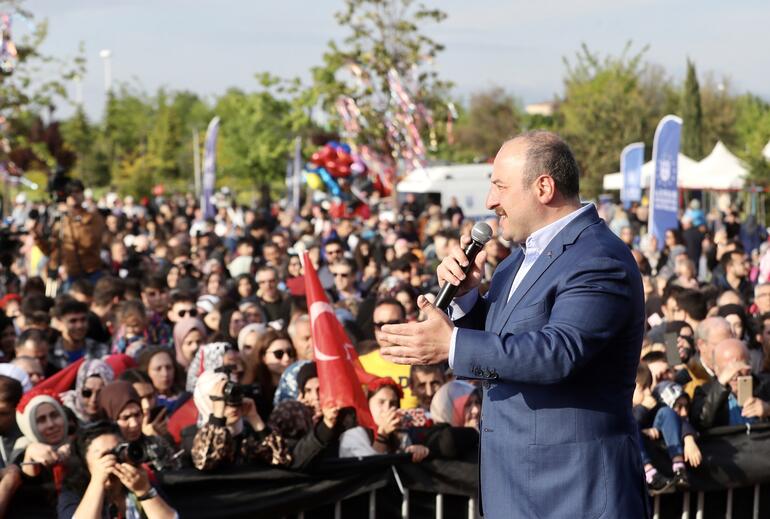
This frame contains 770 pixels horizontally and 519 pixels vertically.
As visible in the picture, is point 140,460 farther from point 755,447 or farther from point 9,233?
point 9,233

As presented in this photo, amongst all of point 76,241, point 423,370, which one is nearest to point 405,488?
point 423,370

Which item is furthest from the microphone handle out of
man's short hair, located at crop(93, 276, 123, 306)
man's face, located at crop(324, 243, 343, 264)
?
man's face, located at crop(324, 243, 343, 264)

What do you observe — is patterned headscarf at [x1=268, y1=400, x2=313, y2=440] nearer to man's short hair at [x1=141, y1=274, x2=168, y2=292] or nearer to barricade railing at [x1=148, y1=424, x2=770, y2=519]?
barricade railing at [x1=148, y1=424, x2=770, y2=519]

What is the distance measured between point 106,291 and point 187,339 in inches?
83.0

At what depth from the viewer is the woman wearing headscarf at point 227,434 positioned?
210 inches

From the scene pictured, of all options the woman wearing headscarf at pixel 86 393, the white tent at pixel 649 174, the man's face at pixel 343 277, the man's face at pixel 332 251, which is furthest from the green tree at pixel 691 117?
the woman wearing headscarf at pixel 86 393

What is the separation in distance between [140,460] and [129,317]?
4.38 metres

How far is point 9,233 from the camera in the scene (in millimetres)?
13336

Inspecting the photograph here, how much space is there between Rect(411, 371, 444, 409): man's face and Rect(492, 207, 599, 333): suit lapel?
3.59 metres

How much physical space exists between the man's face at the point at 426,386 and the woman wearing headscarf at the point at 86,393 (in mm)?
1805

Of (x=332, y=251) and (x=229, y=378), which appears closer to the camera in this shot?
(x=229, y=378)

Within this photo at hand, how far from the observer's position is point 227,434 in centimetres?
540

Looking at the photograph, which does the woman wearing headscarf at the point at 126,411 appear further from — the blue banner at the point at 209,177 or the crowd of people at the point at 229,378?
the blue banner at the point at 209,177

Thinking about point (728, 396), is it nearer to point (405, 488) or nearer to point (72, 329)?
point (405, 488)
